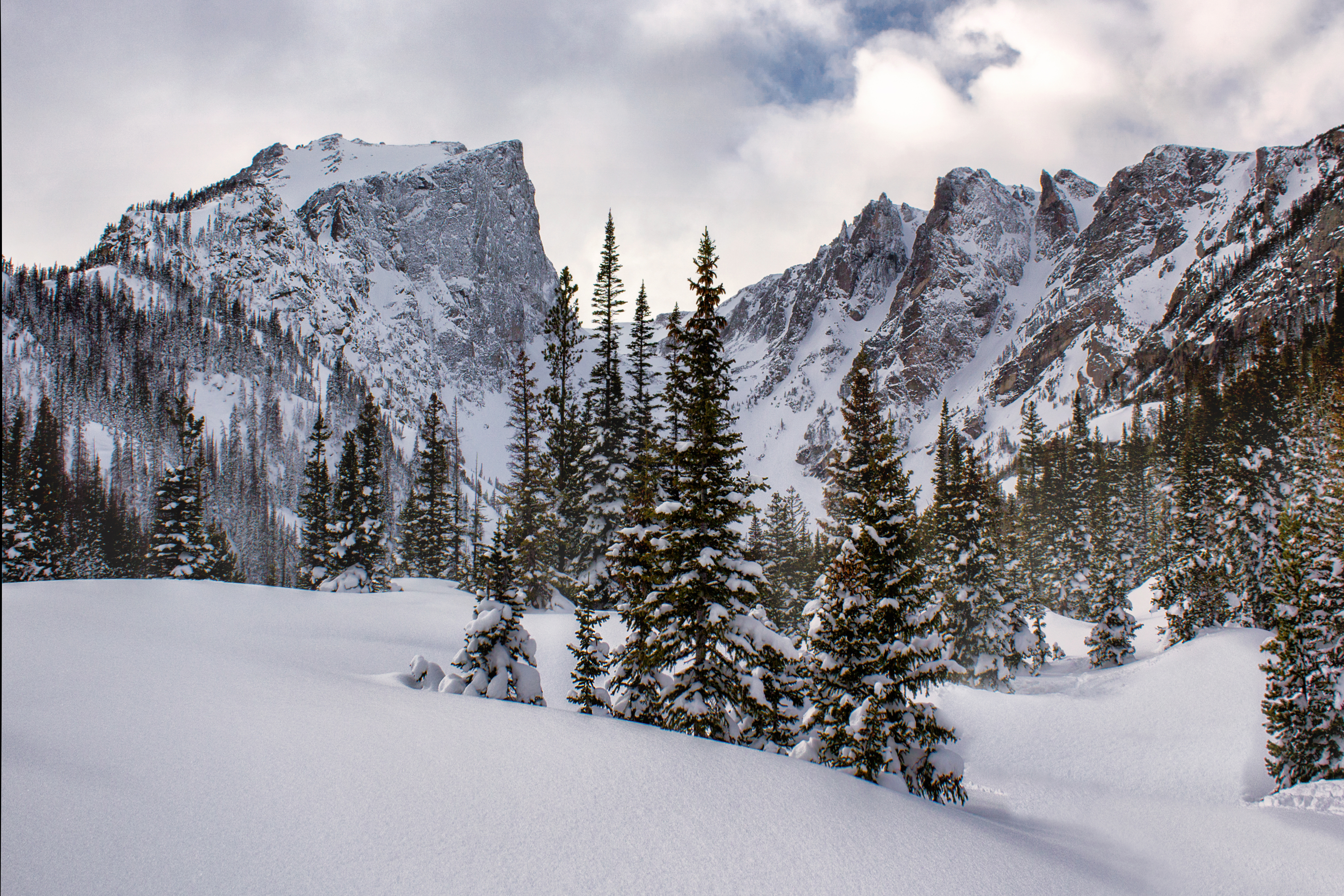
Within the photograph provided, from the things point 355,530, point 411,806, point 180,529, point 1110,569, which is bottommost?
point 1110,569

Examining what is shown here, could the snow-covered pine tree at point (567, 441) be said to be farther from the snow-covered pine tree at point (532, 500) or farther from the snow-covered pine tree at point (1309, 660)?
the snow-covered pine tree at point (1309, 660)

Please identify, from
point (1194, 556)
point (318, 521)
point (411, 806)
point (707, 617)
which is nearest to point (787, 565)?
point (1194, 556)

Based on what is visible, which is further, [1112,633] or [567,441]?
[1112,633]

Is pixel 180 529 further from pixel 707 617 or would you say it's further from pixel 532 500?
pixel 707 617

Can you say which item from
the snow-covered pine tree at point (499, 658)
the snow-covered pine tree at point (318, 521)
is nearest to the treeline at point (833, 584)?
the snow-covered pine tree at point (499, 658)

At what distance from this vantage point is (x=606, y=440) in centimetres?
2662

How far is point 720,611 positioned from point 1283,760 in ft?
56.1

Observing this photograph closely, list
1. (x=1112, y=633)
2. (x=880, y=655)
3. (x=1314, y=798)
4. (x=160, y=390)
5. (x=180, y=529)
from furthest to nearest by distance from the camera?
(x=160, y=390), (x=180, y=529), (x=1112, y=633), (x=1314, y=798), (x=880, y=655)

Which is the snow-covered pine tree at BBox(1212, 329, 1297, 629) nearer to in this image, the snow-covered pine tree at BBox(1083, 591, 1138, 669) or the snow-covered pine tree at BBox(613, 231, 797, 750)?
the snow-covered pine tree at BBox(1083, 591, 1138, 669)

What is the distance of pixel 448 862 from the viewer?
504 centimetres

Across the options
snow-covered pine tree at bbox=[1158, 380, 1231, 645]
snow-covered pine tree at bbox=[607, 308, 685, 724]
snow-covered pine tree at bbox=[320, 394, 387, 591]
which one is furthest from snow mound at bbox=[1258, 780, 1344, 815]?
snow-covered pine tree at bbox=[320, 394, 387, 591]

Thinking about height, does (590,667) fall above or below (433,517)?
below

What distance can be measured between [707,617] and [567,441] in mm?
17530

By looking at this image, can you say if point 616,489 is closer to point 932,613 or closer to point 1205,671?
point 932,613
